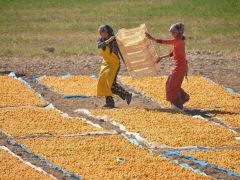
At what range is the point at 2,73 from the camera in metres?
17.5

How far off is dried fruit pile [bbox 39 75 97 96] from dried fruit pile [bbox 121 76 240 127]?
0.78 meters

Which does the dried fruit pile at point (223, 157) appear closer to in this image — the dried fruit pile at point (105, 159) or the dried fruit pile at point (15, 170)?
the dried fruit pile at point (105, 159)

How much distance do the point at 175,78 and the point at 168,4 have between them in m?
14.5

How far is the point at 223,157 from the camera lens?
11984 millimetres

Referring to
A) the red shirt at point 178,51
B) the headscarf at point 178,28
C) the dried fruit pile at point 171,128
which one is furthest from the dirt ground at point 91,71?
the headscarf at point 178,28

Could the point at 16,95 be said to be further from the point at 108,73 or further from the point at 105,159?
the point at 105,159

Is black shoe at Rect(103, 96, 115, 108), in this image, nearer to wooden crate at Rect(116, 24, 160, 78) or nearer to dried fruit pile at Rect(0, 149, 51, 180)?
wooden crate at Rect(116, 24, 160, 78)

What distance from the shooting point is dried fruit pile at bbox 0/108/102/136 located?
516 inches

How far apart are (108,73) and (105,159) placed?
3.50 m

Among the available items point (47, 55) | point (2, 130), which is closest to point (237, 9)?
point (47, 55)

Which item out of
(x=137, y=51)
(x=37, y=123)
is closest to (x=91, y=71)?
(x=137, y=51)

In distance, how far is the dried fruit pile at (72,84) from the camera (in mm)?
16109

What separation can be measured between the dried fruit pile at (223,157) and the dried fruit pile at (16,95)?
3.87 metres

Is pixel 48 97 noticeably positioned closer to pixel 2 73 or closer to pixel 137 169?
pixel 2 73
